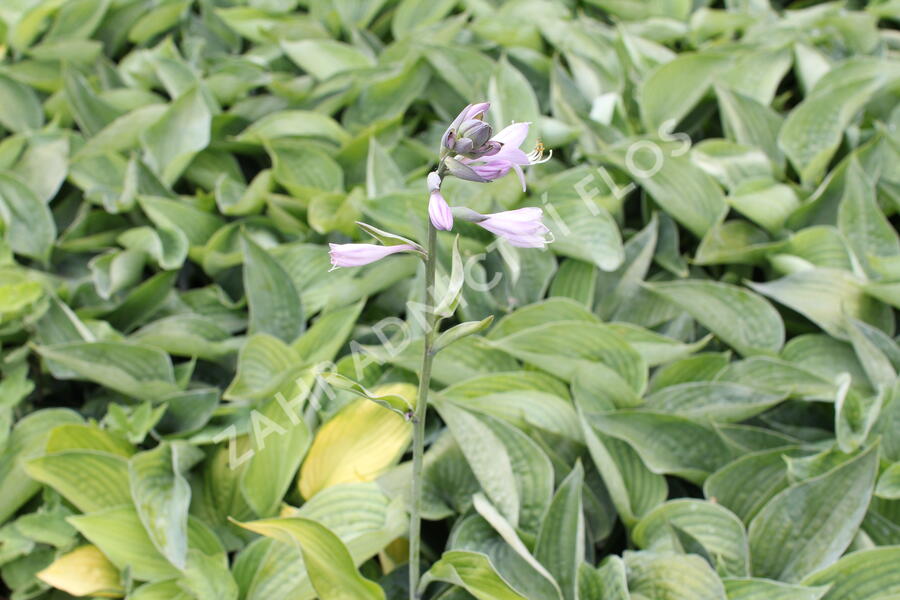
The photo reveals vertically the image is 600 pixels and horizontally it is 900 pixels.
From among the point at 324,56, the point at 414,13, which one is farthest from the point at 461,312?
the point at 414,13

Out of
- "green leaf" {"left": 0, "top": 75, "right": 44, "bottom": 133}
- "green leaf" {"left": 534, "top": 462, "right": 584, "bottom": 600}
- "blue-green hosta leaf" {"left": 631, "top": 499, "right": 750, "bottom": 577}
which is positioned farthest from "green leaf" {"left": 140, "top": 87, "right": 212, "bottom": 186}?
"blue-green hosta leaf" {"left": 631, "top": 499, "right": 750, "bottom": 577}

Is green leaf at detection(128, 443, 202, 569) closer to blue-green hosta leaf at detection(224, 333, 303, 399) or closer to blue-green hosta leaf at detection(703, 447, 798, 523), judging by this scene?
blue-green hosta leaf at detection(224, 333, 303, 399)

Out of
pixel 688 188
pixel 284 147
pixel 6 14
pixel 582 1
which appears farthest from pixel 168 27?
pixel 688 188

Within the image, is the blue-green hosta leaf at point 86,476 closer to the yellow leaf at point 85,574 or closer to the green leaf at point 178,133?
the yellow leaf at point 85,574

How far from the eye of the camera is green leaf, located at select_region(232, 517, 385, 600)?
120 cm

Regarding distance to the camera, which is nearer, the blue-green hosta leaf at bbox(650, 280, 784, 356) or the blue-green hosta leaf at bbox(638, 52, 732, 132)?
the blue-green hosta leaf at bbox(650, 280, 784, 356)

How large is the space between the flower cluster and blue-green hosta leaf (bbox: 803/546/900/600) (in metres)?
0.70

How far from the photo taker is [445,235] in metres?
1.79

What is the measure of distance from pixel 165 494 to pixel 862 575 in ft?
3.55

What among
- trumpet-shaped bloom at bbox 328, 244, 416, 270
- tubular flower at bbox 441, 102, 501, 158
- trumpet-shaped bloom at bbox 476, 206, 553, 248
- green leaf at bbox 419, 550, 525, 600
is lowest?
green leaf at bbox 419, 550, 525, 600

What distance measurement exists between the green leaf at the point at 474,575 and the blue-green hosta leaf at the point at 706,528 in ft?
0.97

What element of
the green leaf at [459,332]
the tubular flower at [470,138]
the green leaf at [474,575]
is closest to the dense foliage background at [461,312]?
the green leaf at [474,575]

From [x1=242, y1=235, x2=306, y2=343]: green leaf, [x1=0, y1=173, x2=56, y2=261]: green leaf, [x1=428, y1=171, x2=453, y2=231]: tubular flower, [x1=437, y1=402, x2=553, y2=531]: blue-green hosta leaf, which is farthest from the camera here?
[x1=0, y1=173, x2=56, y2=261]: green leaf

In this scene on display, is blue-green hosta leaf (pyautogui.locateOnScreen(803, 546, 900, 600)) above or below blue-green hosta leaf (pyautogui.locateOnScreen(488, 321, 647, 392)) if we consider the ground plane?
below
